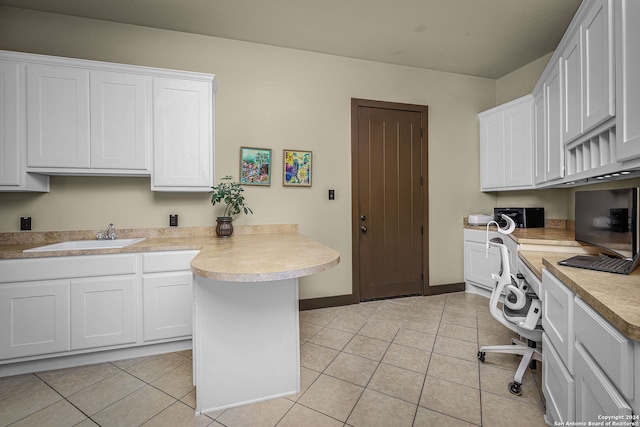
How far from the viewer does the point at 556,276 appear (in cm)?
134

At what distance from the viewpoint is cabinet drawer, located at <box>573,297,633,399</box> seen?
2.54 ft

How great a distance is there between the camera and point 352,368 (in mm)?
2043

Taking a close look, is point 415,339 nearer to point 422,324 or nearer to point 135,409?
point 422,324

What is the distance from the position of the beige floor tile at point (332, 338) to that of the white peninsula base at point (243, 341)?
0.69 metres

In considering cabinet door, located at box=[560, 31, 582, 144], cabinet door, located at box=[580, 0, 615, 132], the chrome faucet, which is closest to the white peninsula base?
the chrome faucet

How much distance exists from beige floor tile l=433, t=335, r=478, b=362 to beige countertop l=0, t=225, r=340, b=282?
4.36 feet

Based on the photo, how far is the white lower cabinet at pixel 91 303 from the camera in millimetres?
1957

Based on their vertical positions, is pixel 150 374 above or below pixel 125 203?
below

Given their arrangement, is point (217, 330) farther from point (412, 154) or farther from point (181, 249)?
point (412, 154)

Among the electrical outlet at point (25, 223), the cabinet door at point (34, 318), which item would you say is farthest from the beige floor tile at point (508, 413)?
the electrical outlet at point (25, 223)

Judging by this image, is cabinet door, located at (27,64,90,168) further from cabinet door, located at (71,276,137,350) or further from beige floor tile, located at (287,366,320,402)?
beige floor tile, located at (287,366,320,402)

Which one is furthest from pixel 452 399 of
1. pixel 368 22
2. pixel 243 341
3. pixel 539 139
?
pixel 368 22

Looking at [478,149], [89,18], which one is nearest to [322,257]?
[89,18]

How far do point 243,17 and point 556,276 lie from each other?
2954 mm
